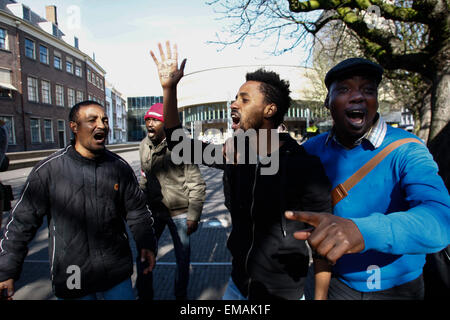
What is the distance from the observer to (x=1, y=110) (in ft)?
78.2

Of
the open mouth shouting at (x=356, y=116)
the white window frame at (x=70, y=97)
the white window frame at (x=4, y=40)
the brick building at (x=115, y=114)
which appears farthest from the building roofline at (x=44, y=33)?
the open mouth shouting at (x=356, y=116)

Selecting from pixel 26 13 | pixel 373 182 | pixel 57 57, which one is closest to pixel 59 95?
pixel 57 57

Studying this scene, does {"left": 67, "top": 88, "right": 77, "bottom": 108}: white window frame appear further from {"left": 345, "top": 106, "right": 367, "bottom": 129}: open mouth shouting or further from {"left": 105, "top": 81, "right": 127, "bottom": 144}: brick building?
{"left": 345, "top": 106, "right": 367, "bottom": 129}: open mouth shouting

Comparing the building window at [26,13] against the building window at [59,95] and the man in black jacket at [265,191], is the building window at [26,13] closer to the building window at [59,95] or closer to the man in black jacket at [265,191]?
the building window at [59,95]

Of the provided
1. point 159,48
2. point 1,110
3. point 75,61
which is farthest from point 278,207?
point 75,61

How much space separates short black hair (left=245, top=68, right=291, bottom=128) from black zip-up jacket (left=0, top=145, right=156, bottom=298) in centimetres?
132

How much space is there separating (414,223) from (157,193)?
8.49 feet

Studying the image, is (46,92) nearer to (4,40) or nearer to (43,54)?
(43,54)

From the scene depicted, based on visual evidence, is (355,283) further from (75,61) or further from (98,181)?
(75,61)

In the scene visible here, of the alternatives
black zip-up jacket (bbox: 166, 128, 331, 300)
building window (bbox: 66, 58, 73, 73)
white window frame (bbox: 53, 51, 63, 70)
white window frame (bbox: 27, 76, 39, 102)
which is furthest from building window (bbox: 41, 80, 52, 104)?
black zip-up jacket (bbox: 166, 128, 331, 300)

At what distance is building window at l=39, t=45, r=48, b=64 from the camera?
28.8 metres

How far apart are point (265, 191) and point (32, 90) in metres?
33.1

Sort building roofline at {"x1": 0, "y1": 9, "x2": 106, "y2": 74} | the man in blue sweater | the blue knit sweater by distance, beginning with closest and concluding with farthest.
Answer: the blue knit sweater
the man in blue sweater
building roofline at {"x1": 0, "y1": 9, "x2": 106, "y2": 74}

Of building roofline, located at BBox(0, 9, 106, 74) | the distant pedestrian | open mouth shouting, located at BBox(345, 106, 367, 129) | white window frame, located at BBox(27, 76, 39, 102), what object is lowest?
the distant pedestrian
